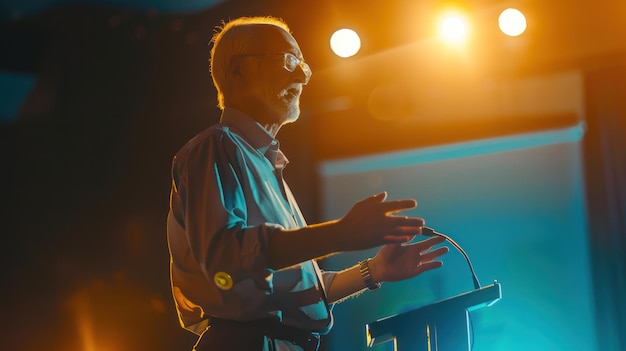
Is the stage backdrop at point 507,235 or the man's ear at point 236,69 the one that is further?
the stage backdrop at point 507,235

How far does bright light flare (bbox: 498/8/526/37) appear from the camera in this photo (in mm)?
2793

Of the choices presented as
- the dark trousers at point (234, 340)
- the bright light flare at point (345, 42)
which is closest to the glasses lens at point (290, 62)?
the dark trousers at point (234, 340)

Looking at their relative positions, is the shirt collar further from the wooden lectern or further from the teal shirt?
the wooden lectern

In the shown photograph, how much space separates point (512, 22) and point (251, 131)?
180 cm

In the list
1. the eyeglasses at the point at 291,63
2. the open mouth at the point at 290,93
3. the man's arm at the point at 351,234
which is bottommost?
the man's arm at the point at 351,234

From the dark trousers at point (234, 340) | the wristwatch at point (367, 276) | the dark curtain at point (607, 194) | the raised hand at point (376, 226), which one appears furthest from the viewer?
the dark curtain at point (607, 194)

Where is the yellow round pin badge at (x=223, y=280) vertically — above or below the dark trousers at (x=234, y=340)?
above

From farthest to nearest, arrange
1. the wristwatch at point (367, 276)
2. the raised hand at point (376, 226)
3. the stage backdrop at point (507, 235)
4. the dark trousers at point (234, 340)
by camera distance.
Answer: the stage backdrop at point (507, 235)
the wristwatch at point (367, 276)
the dark trousers at point (234, 340)
the raised hand at point (376, 226)

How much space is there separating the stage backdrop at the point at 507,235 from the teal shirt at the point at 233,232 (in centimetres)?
173

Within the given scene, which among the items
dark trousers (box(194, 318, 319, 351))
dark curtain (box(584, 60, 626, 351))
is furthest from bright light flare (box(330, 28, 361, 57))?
dark trousers (box(194, 318, 319, 351))

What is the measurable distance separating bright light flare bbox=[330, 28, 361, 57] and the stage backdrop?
609 mm

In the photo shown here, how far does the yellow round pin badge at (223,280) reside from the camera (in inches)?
46.4

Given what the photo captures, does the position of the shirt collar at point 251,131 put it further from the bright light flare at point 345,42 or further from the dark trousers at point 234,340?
the bright light flare at point 345,42

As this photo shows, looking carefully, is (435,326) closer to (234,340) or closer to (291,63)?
(234,340)
